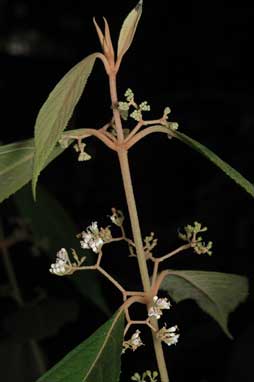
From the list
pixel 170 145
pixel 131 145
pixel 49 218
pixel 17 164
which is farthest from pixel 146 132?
pixel 170 145

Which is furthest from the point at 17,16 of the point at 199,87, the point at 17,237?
the point at 17,237

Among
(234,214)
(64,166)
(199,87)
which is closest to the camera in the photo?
(234,214)

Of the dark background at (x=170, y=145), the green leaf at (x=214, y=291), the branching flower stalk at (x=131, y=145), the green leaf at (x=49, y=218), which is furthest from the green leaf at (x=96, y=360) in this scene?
the dark background at (x=170, y=145)

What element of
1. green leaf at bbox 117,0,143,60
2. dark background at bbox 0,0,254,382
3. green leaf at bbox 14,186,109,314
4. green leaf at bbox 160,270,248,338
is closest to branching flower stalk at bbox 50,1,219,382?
green leaf at bbox 117,0,143,60

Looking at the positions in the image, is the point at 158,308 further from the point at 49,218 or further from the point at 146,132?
the point at 49,218

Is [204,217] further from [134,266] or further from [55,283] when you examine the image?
[55,283]
